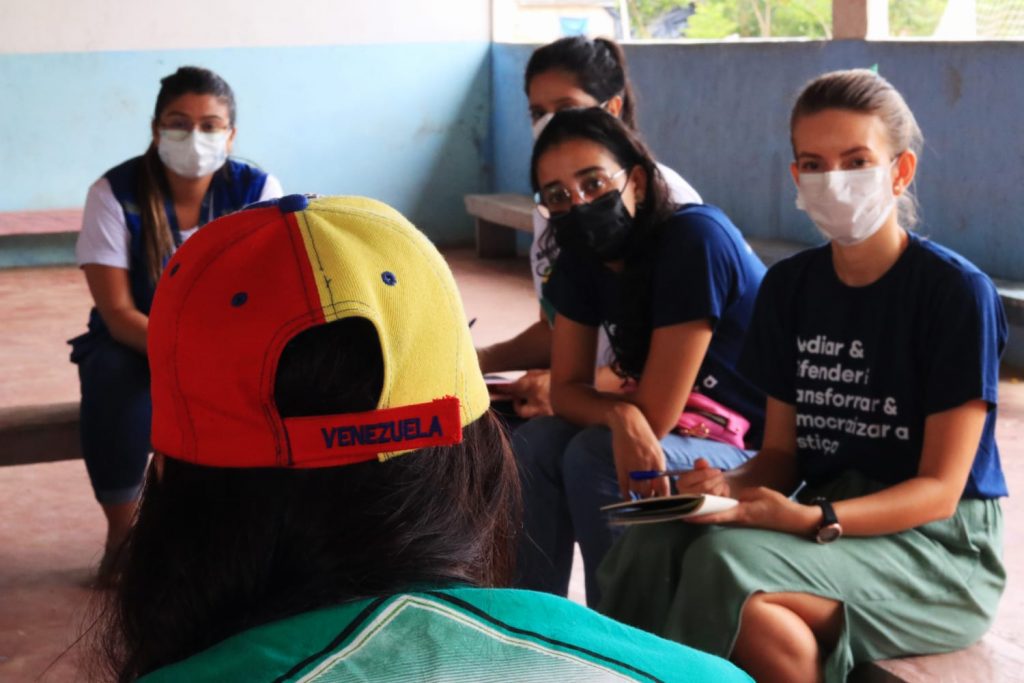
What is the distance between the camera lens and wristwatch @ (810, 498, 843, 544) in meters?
1.92

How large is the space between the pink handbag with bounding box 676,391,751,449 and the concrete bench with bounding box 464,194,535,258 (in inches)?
187

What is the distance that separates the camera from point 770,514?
194 centimetres

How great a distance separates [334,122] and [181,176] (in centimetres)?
523

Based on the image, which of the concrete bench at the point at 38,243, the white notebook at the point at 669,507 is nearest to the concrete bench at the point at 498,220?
the concrete bench at the point at 38,243

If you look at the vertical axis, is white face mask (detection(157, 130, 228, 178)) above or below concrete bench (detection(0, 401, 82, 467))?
above

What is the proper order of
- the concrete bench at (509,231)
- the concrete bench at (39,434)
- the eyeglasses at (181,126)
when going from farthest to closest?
the concrete bench at (509,231) → the eyeglasses at (181,126) → the concrete bench at (39,434)

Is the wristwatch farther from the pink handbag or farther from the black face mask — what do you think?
the black face mask

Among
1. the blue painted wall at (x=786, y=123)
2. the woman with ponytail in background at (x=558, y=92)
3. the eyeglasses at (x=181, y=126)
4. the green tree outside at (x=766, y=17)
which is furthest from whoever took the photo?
the green tree outside at (x=766, y=17)

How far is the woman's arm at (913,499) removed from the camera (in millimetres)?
1891

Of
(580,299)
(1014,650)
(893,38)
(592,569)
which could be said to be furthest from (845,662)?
(893,38)

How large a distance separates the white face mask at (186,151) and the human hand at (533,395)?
106 centimetres

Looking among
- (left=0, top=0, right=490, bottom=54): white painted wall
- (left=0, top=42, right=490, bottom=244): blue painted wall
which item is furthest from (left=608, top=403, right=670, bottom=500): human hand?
(left=0, top=0, right=490, bottom=54): white painted wall

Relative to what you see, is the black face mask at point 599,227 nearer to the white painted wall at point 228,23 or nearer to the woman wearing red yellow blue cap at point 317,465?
the woman wearing red yellow blue cap at point 317,465

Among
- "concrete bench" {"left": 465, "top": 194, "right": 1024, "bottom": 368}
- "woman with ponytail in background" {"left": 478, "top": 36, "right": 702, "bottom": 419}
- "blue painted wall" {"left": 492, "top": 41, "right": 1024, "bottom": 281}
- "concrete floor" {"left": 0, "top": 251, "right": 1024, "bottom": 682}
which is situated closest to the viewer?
"concrete floor" {"left": 0, "top": 251, "right": 1024, "bottom": 682}
